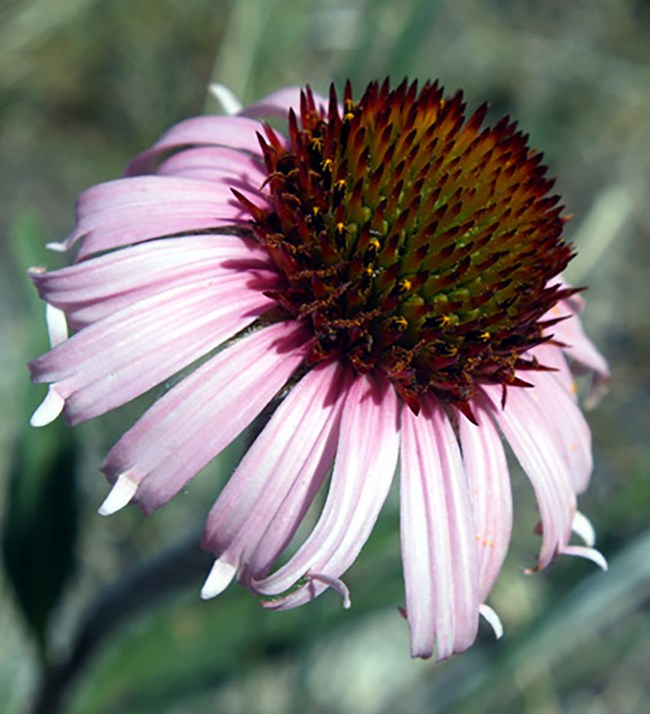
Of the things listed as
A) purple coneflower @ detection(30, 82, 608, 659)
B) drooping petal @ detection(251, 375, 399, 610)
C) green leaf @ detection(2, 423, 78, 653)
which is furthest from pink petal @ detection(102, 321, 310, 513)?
green leaf @ detection(2, 423, 78, 653)

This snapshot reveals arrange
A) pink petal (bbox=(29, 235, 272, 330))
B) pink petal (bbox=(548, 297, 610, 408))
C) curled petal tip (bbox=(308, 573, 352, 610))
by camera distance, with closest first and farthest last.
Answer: curled petal tip (bbox=(308, 573, 352, 610)) → pink petal (bbox=(29, 235, 272, 330)) → pink petal (bbox=(548, 297, 610, 408))

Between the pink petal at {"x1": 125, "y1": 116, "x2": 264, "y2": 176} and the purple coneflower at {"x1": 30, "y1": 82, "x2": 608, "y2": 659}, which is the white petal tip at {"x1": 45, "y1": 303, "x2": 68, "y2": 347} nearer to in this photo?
the purple coneflower at {"x1": 30, "y1": 82, "x2": 608, "y2": 659}

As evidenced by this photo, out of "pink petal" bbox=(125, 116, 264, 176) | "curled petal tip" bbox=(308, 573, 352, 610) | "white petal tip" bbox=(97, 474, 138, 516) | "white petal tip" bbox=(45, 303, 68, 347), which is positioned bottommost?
"curled petal tip" bbox=(308, 573, 352, 610)

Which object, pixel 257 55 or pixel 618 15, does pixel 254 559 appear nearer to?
pixel 257 55

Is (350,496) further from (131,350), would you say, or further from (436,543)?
(131,350)

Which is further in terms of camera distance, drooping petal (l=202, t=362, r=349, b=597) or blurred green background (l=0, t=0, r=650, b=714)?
blurred green background (l=0, t=0, r=650, b=714)

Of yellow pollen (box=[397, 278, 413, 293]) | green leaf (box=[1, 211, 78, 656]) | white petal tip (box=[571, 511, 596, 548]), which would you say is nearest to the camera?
yellow pollen (box=[397, 278, 413, 293])

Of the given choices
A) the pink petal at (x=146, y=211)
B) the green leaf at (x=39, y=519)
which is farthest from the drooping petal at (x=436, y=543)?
the green leaf at (x=39, y=519)

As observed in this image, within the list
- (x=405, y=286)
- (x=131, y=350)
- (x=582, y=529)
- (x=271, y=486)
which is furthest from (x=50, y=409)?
(x=582, y=529)
